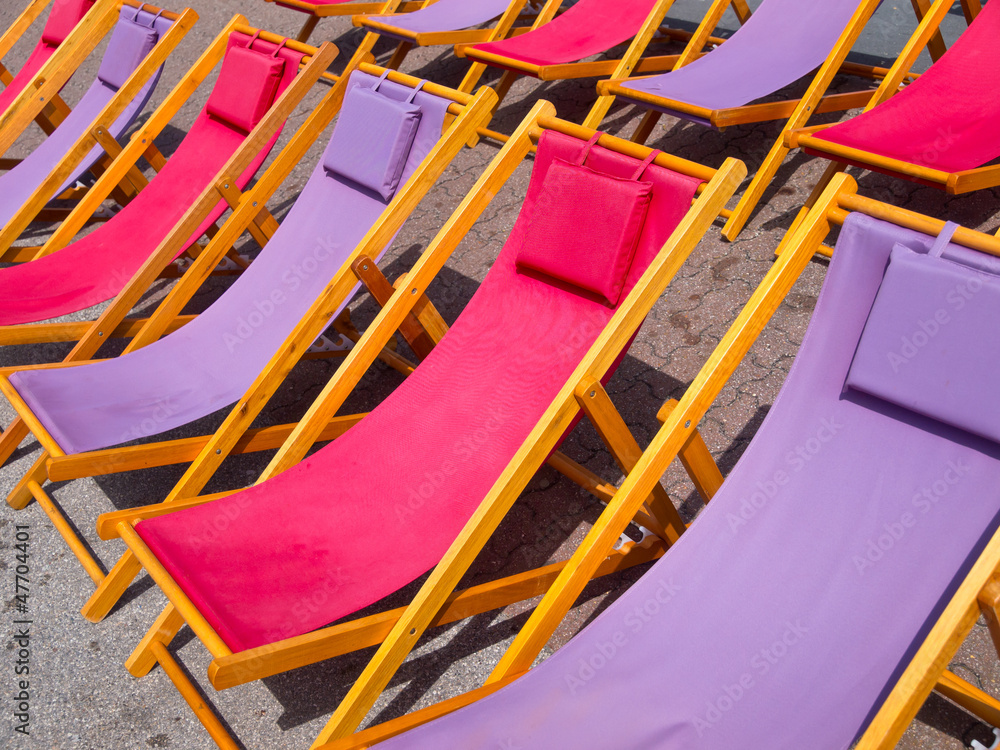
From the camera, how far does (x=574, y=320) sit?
91.1 inches

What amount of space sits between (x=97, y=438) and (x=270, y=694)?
898mm

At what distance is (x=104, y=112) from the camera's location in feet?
12.5

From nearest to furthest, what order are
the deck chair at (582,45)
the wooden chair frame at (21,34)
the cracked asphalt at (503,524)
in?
the cracked asphalt at (503,524), the deck chair at (582,45), the wooden chair frame at (21,34)

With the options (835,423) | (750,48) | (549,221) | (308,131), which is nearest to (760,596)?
(835,423)

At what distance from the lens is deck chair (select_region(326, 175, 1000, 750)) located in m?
1.58

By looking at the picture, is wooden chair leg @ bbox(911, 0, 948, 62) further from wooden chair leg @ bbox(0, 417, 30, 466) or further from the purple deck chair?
wooden chair leg @ bbox(0, 417, 30, 466)

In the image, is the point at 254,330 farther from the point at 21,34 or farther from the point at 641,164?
the point at 21,34

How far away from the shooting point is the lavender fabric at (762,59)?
3.21 metres

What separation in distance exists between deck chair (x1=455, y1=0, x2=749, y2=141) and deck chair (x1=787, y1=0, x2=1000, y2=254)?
3.42ft

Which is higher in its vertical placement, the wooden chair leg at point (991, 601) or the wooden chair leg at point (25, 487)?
the wooden chair leg at point (991, 601)

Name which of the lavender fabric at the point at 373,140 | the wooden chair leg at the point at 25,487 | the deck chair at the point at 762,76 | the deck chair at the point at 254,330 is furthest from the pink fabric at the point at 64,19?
the deck chair at the point at 762,76

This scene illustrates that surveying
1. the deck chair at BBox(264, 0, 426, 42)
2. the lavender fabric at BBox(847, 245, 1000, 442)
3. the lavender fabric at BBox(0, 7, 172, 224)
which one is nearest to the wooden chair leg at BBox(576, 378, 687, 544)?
the lavender fabric at BBox(847, 245, 1000, 442)

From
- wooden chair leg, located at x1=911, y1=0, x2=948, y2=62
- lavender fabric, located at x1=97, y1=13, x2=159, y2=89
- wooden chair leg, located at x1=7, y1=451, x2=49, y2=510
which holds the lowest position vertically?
wooden chair leg, located at x1=7, y1=451, x2=49, y2=510

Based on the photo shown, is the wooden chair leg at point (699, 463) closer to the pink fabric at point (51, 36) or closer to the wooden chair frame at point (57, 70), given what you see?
the wooden chair frame at point (57, 70)
